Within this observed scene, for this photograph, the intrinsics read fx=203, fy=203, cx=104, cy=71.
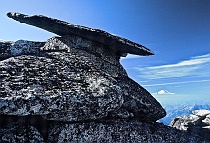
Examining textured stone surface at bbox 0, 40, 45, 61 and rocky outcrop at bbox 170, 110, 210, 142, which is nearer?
textured stone surface at bbox 0, 40, 45, 61

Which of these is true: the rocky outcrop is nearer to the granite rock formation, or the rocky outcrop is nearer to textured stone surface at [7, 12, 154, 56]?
the granite rock formation

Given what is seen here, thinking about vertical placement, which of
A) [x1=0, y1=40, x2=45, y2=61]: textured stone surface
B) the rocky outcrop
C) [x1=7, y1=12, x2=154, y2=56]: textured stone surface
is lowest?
the rocky outcrop

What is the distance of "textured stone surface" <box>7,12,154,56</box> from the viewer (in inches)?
516

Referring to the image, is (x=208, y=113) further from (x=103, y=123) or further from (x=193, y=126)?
(x=103, y=123)

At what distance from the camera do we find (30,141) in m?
9.01

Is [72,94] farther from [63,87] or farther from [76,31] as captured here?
[76,31]

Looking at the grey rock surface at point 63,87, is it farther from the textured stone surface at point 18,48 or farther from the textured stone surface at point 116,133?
the textured stone surface at point 116,133

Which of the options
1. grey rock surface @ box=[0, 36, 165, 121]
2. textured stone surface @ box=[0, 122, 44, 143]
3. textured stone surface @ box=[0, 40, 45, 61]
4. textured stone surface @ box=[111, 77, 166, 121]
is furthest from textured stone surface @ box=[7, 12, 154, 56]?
textured stone surface @ box=[0, 122, 44, 143]

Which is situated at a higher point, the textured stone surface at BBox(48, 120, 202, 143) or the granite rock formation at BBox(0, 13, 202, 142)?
the granite rock formation at BBox(0, 13, 202, 142)

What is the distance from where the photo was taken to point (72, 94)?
959 centimetres

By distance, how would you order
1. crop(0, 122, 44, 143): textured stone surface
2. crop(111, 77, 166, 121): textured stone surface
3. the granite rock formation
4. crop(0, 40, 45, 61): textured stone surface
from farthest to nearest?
crop(111, 77, 166, 121): textured stone surface → crop(0, 40, 45, 61): textured stone surface → the granite rock formation → crop(0, 122, 44, 143): textured stone surface

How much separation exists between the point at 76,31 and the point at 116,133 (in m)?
7.10

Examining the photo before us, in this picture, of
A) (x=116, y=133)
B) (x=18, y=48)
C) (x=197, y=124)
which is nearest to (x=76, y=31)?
(x=18, y=48)

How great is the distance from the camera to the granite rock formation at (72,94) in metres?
9.00
